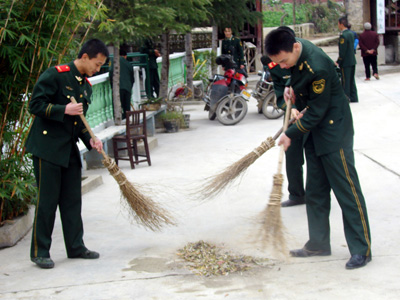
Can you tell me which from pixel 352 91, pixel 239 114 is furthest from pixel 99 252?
pixel 352 91

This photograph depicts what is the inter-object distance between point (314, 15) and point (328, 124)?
3301cm

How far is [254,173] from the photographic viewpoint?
7719 millimetres

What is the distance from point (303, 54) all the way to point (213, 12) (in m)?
9.82

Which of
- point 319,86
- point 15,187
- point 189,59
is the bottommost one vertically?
point 15,187

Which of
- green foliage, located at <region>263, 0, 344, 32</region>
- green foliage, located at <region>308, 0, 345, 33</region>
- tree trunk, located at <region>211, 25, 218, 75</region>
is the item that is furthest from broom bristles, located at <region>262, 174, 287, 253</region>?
green foliage, located at <region>308, 0, 345, 33</region>

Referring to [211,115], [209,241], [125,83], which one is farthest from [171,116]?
[209,241]

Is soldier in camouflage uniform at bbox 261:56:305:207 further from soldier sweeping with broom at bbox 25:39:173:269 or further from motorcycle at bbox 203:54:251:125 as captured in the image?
motorcycle at bbox 203:54:251:125

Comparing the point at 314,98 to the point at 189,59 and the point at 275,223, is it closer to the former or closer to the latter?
the point at 275,223

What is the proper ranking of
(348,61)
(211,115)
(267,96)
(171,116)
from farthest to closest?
(348,61)
(211,115)
(267,96)
(171,116)

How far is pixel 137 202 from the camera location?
4.97m

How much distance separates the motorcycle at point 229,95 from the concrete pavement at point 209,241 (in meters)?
2.73

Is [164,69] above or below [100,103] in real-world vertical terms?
above

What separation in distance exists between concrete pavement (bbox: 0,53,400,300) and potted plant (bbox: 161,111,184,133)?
2327mm

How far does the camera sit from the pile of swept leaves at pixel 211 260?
176 inches
